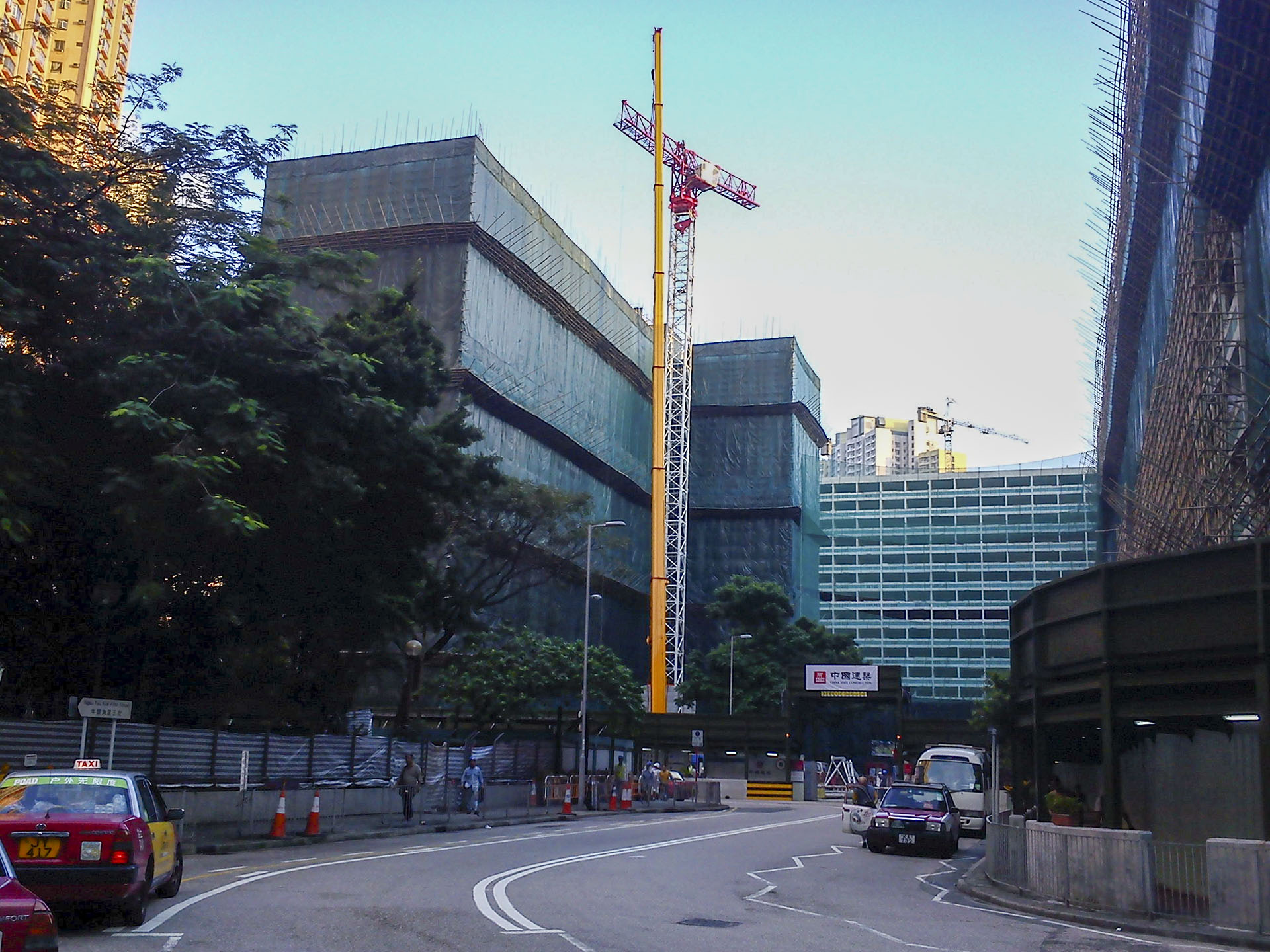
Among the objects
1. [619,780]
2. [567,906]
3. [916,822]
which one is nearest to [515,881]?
[567,906]

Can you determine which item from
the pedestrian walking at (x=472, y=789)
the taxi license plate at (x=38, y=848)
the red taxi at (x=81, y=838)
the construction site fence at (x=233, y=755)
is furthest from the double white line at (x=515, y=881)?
the pedestrian walking at (x=472, y=789)

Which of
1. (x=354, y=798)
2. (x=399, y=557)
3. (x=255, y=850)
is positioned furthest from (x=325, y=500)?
(x=354, y=798)

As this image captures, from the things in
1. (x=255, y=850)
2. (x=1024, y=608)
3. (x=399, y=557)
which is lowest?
(x=255, y=850)

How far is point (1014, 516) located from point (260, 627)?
13321cm

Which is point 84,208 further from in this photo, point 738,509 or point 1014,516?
point 1014,516

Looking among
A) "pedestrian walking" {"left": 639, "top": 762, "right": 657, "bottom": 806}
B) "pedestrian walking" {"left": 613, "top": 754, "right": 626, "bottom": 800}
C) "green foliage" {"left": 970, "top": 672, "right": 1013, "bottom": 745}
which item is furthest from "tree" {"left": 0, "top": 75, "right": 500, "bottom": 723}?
"green foliage" {"left": 970, "top": 672, "right": 1013, "bottom": 745}

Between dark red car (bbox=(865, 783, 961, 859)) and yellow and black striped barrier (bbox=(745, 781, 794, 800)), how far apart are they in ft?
128

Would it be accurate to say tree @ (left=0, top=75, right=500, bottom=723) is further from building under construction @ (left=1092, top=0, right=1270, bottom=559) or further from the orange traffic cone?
building under construction @ (left=1092, top=0, right=1270, bottom=559)

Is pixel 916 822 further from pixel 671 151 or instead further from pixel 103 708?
pixel 671 151

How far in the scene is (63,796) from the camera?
40.0 feet

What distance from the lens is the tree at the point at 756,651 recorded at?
8775cm

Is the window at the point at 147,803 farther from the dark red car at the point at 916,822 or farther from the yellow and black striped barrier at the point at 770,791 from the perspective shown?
the yellow and black striped barrier at the point at 770,791

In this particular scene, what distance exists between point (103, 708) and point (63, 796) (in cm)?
876

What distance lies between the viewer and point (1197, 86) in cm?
3044
